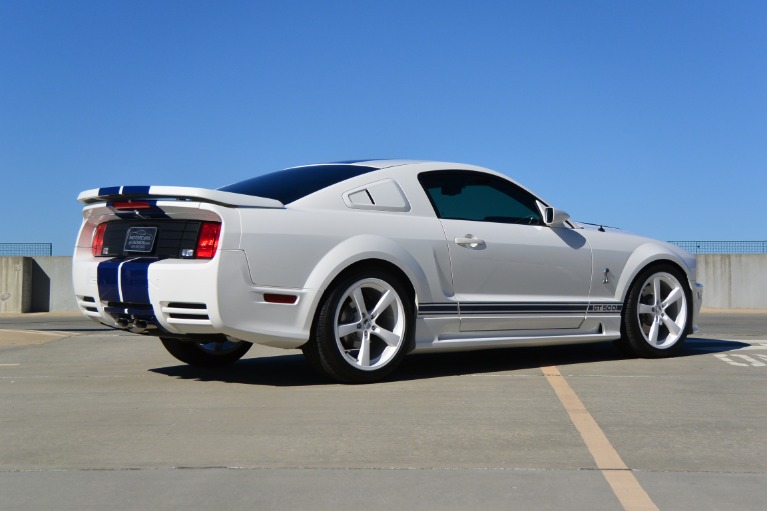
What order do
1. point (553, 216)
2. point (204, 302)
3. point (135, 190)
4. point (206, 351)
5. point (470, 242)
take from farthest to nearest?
point (206, 351)
point (553, 216)
point (470, 242)
point (135, 190)
point (204, 302)

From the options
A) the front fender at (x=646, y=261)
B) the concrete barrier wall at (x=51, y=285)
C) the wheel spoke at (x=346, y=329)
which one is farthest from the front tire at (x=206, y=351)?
the concrete barrier wall at (x=51, y=285)

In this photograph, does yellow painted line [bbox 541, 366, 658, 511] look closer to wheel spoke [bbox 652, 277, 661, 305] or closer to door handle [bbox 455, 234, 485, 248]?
door handle [bbox 455, 234, 485, 248]

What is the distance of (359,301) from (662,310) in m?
3.05

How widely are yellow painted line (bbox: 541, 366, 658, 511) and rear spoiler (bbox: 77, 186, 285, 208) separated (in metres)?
2.14

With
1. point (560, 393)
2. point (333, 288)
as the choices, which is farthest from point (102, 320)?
point (560, 393)

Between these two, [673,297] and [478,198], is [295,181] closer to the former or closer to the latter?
[478,198]

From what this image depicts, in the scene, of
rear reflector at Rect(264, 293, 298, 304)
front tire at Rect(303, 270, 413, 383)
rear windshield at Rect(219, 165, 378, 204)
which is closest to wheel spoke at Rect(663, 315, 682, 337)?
front tire at Rect(303, 270, 413, 383)

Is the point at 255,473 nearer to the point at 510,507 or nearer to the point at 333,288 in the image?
the point at 510,507

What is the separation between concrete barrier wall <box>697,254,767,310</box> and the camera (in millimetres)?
24266

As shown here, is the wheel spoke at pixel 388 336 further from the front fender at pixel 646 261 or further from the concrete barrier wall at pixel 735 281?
the concrete barrier wall at pixel 735 281

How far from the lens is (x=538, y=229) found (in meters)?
7.81

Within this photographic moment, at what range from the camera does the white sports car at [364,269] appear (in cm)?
621

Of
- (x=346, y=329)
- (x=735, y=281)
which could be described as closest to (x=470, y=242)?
(x=346, y=329)

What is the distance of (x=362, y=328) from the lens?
666 centimetres
